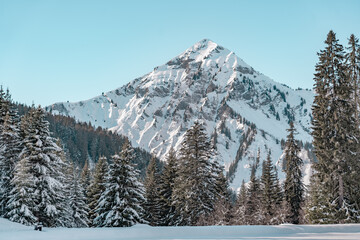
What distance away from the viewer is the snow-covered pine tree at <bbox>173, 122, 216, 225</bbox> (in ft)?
107

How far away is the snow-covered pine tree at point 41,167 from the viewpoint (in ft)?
95.5

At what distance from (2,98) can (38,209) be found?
14458 mm

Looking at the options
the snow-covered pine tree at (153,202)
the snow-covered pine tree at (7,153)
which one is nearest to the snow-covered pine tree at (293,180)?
the snow-covered pine tree at (153,202)

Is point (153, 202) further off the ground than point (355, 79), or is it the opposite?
point (355, 79)

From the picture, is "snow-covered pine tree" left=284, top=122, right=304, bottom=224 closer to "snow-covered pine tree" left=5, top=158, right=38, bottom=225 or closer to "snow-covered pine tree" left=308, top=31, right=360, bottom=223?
"snow-covered pine tree" left=308, top=31, right=360, bottom=223

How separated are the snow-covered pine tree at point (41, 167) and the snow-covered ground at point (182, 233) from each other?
10998 mm

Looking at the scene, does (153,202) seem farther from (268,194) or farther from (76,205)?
(268,194)

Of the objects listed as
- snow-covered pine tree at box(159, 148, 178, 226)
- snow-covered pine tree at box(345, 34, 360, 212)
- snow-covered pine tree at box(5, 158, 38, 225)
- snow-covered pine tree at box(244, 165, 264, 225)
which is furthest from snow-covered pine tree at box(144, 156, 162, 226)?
snow-covered pine tree at box(345, 34, 360, 212)

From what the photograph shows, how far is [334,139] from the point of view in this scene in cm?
2756

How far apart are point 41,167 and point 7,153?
17.1ft

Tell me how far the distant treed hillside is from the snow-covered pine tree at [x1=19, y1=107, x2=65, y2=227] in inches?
5725

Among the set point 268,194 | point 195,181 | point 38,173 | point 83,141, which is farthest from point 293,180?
point 83,141

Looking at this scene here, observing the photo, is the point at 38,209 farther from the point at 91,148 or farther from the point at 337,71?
the point at 91,148

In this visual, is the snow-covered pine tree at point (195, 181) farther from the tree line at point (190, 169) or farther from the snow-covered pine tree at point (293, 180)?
the snow-covered pine tree at point (293, 180)
